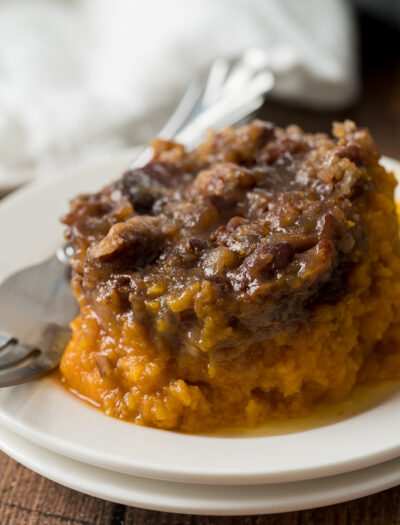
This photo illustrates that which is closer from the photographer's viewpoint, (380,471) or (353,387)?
(380,471)

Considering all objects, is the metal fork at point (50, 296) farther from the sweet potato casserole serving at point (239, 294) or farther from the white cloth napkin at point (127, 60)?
the white cloth napkin at point (127, 60)

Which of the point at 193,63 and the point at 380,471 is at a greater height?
the point at 193,63

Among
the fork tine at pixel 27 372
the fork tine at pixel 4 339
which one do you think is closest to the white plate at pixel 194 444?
A: the fork tine at pixel 27 372

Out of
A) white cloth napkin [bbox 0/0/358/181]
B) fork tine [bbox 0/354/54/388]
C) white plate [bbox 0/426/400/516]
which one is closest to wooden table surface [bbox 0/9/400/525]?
white plate [bbox 0/426/400/516]

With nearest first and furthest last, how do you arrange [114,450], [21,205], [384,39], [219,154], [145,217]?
[114,450]
[145,217]
[219,154]
[21,205]
[384,39]

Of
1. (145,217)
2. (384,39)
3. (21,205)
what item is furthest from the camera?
(384,39)

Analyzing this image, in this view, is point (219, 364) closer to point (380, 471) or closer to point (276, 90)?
point (380, 471)

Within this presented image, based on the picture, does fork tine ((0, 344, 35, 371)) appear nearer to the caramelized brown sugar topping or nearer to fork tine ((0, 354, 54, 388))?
fork tine ((0, 354, 54, 388))

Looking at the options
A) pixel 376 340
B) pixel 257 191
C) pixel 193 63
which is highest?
pixel 193 63

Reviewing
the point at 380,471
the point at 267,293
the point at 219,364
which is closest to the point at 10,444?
the point at 219,364
